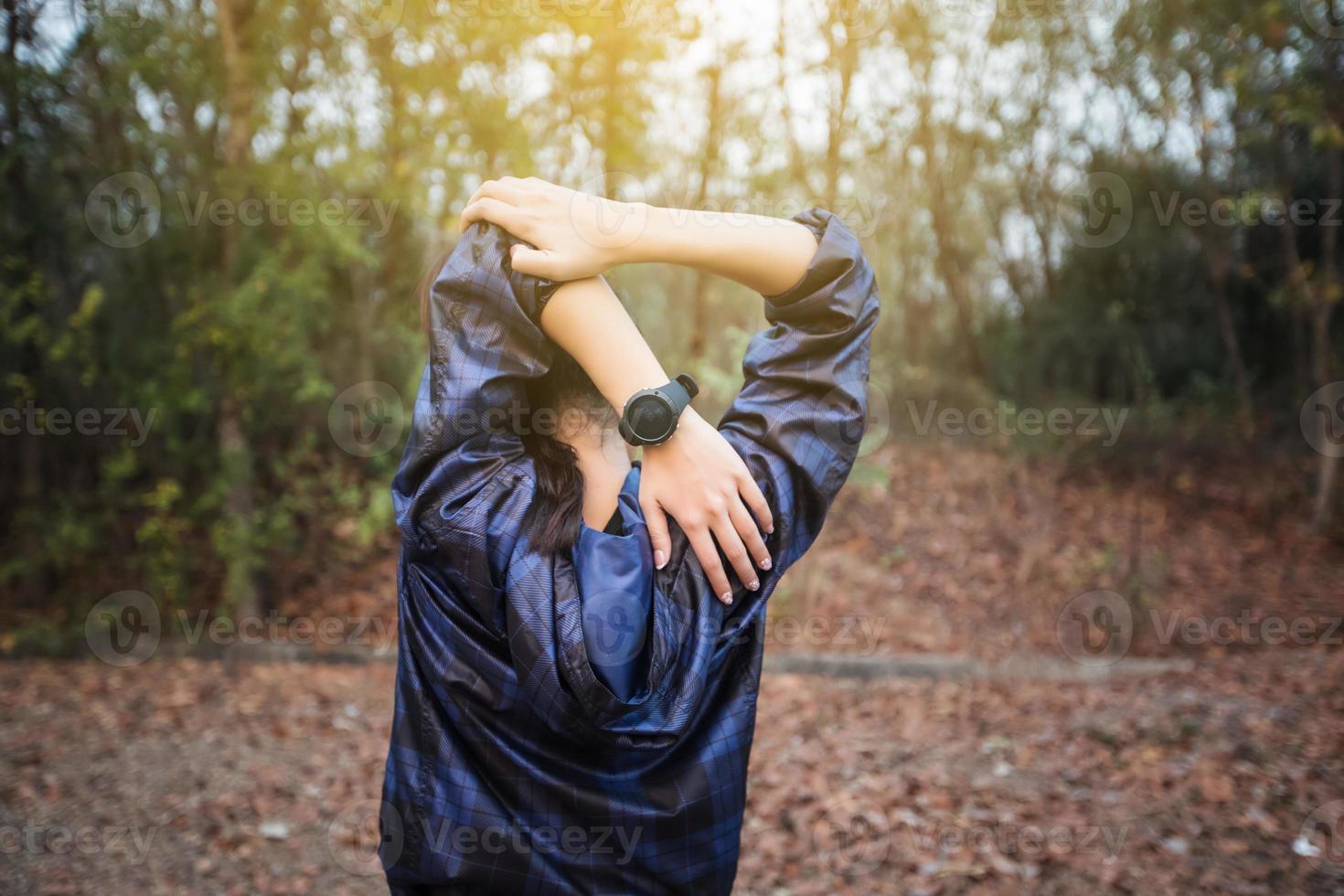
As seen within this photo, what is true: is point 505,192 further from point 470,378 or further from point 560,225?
point 470,378

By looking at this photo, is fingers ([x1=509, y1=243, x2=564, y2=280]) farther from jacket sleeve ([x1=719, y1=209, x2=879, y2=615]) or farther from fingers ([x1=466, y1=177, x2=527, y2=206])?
jacket sleeve ([x1=719, y1=209, x2=879, y2=615])

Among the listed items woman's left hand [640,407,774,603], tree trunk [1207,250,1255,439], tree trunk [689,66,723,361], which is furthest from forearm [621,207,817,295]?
tree trunk [1207,250,1255,439]

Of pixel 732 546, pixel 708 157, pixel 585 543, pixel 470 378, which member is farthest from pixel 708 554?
pixel 708 157

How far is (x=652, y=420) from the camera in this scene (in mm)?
1079

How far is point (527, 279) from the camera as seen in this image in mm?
1093

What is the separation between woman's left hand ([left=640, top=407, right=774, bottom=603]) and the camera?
1082 mm

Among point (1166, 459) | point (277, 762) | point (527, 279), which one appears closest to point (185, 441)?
point (277, 762)

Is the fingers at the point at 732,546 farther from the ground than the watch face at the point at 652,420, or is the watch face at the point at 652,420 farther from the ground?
the watch face at the point at 652,420

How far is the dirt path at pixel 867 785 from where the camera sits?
3.30 m

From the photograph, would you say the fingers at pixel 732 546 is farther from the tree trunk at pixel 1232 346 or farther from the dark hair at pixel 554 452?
the tree trunk at pixel 1232 346

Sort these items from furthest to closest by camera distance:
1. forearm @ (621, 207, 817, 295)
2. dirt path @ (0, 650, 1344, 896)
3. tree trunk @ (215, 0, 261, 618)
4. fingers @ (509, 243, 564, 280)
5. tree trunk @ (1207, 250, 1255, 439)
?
tree trunk @ (1207, 250, 1255, 439), tree trunk @ (215, 0, 261, 618), dirt path @ (0, 650, 1344, 896), forearm @ (621, 207, 817, 295), fingers @ (509, 243, 564, 280)

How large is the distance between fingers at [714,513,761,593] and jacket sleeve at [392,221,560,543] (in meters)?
0.31

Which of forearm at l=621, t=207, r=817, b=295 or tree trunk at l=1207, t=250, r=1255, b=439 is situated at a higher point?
tree trunk at l=1207, t=250, r=1255, b=439

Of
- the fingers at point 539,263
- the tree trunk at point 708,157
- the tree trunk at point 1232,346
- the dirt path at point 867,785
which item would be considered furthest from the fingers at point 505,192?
the tree trunk at point 1232,346
